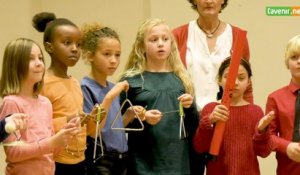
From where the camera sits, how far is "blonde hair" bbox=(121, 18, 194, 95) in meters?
1.97

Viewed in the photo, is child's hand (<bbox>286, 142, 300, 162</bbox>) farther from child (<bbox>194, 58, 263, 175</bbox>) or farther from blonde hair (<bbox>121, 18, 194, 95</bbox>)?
blonde hair (<bbox>121, 18, 194, 95</bbox>)

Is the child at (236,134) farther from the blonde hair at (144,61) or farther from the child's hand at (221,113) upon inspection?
the blonde hair at (144,61)

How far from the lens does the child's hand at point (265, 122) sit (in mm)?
1724

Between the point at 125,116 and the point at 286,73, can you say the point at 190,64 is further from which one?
the point at 286,73

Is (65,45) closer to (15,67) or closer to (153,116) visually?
(15,67)

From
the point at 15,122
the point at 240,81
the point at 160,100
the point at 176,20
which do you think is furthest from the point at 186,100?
the point at 176,20

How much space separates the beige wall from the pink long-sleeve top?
130 centimetres

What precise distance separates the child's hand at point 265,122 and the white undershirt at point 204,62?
12.9 inches

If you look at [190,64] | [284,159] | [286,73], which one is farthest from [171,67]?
[286,73]

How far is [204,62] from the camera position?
2074mm

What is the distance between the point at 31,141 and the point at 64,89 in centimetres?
28

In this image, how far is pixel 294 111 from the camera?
1.85 metres

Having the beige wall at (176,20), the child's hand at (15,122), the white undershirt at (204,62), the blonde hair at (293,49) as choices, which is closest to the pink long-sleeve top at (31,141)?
the child's hand at (15,122)
